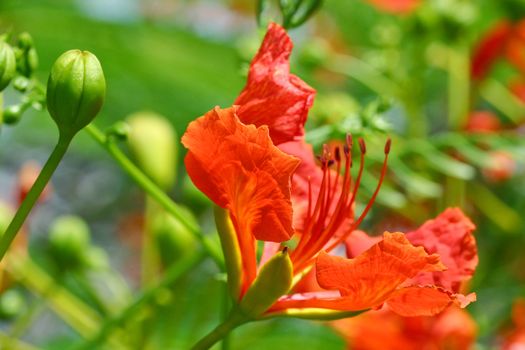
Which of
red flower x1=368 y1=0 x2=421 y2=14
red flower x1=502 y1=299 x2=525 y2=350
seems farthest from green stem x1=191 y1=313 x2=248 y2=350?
red flower x1=368 y1=0 x2=421 y2=14

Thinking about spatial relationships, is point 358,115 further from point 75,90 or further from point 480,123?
point 480,123

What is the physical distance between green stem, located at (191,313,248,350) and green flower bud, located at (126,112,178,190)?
0.64 meters

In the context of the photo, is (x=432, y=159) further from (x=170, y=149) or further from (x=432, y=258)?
(x=432, y=258)

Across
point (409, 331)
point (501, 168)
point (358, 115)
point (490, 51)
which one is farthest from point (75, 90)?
point (490, 51)

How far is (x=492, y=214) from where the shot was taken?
2.11m

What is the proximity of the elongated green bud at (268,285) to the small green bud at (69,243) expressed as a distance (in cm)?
62

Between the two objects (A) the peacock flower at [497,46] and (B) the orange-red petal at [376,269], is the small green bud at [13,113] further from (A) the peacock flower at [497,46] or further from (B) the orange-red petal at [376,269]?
(A) the peacock flower at [497,46]

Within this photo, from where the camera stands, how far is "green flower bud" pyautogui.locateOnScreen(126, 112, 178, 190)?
1.60m

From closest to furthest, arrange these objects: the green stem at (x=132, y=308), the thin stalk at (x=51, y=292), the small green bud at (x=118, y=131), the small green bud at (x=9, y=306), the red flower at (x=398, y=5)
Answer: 1. the small green bud at (x=118, y=131)
2. the green stem at (x=132, y=308)
3. the small green bud at (x=9, y=306)
4. the thin stalk at (x=51, y=292)
5. the red flower at (x=398, y=5)

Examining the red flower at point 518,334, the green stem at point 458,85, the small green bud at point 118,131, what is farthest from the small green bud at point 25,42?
the green stem at point 458,85

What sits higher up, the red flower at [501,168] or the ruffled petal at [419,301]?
the ruffled petal at [419,301]

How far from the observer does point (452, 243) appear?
1.09 m

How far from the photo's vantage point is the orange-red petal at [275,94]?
1.02 meters

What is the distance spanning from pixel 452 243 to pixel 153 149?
0.63m
